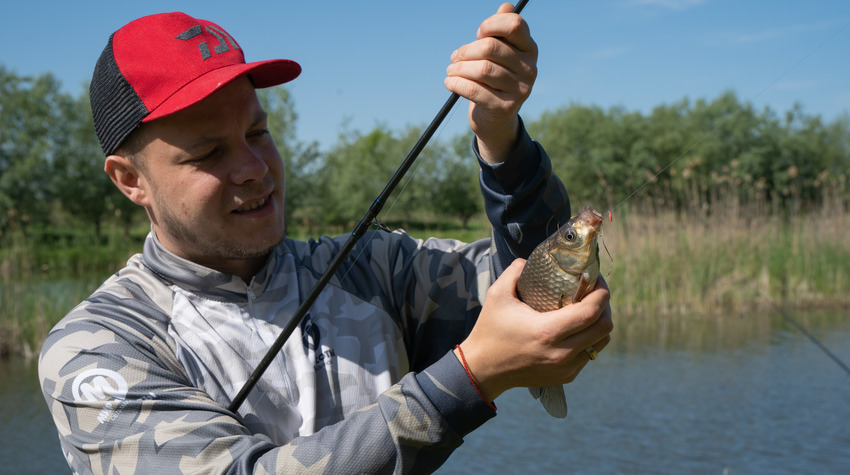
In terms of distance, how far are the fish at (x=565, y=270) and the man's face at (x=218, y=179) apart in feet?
2.40

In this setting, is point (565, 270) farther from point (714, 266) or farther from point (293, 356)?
point (714, 266)

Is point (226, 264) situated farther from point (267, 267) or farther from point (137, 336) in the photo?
point (137, 336)

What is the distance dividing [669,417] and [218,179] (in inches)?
235

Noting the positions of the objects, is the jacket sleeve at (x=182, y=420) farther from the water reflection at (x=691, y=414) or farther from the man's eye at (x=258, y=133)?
the water reflection at (x=691, y=414)

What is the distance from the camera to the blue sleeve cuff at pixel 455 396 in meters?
1.21

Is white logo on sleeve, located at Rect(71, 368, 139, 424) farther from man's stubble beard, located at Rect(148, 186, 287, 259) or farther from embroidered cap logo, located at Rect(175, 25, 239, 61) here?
embroidered cap logo, located at Rect(175, 25, 239, 61)

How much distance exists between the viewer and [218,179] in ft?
5.42

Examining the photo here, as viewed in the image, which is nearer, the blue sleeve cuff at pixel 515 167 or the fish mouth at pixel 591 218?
the fish mouth at pixel 591 218

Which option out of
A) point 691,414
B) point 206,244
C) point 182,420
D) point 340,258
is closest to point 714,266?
point 691,414

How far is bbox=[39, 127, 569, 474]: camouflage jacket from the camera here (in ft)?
4.01

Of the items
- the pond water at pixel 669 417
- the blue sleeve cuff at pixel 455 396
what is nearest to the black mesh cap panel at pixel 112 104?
the blue sleeve cuff at pixel 455 396

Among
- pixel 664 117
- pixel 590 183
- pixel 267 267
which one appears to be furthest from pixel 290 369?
pixel 664 117

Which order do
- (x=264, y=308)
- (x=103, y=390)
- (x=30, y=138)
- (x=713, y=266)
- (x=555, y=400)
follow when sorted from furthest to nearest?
(x=30, y=138), (x=713, y=266), (x=264, y=308), (x=555, y=400), (x=103, y=390)

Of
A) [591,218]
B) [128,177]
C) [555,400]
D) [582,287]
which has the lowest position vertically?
[555,400]
